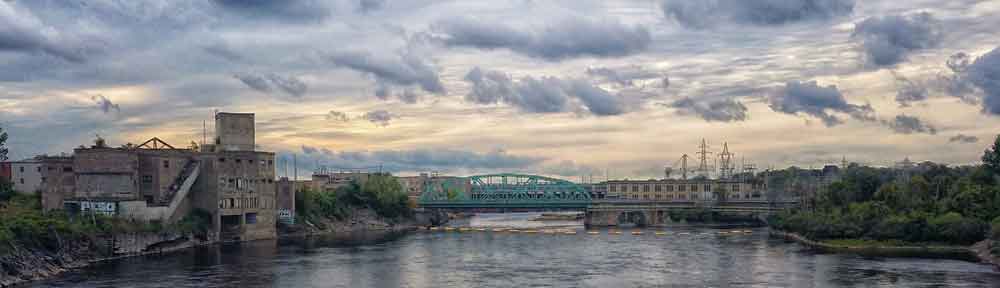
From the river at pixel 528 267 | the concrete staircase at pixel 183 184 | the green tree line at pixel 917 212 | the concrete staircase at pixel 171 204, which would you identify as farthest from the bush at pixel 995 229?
the concrete staircase at pixel 183 184

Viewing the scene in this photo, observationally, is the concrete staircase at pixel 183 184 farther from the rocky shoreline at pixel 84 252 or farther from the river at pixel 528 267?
the river at pixel 528 267

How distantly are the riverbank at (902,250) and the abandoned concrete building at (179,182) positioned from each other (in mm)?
48350

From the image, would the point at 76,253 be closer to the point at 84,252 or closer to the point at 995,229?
the point at 84,252

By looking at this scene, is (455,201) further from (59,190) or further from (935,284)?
(935,284)

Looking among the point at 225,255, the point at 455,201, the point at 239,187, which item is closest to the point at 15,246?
the point at 225,255

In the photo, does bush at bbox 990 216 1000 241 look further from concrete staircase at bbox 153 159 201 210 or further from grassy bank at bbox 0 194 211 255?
concrete staircase at bbox 153 159 201 210

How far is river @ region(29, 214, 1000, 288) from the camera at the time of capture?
2100 inches

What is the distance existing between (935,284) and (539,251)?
32.5 m

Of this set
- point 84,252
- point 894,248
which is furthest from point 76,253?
point 894,248

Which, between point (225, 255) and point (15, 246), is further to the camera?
point (225, 255)

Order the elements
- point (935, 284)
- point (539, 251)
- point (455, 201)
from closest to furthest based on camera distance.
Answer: point (935, 284)
point (539, 251)
point (455, 201)

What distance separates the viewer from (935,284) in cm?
5009

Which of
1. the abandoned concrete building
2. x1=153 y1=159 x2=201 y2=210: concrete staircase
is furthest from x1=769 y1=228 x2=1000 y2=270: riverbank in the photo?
x1=153 y1=159 x2=201 y2=210: concrete staircase

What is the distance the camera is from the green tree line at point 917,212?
69938 mm
